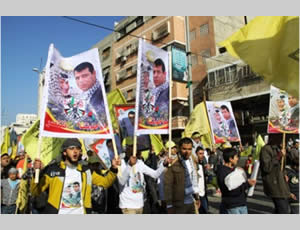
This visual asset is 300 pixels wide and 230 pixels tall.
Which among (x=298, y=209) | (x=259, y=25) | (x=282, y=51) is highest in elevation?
(x=259, y=25)

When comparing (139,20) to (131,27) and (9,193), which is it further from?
(9,193)

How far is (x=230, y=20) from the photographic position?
25.0 m

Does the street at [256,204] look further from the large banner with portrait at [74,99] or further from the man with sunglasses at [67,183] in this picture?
the large banner with portrait at [74,99]

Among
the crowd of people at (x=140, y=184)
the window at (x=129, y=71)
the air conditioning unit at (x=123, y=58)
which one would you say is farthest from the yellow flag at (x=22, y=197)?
the air conditioning unit at (x=123, y=58)

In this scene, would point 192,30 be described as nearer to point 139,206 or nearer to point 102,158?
point 102,158

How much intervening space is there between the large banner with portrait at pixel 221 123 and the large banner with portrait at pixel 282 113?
3.94ft

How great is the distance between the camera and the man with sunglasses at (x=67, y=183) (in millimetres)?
2926

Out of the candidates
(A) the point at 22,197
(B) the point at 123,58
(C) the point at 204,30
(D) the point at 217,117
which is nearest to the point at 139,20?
(B) the point at 123,58

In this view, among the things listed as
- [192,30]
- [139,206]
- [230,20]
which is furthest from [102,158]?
[230,20]

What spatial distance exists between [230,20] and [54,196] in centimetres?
2590

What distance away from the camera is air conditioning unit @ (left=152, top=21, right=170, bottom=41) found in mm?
25225

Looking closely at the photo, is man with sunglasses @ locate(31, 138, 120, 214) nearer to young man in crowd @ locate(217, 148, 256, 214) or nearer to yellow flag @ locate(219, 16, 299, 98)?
young man in crowd @ locate(217, 148, 256, 214)

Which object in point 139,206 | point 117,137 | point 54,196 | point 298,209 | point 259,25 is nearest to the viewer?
point 54,196

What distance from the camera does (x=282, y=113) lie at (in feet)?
20.4
